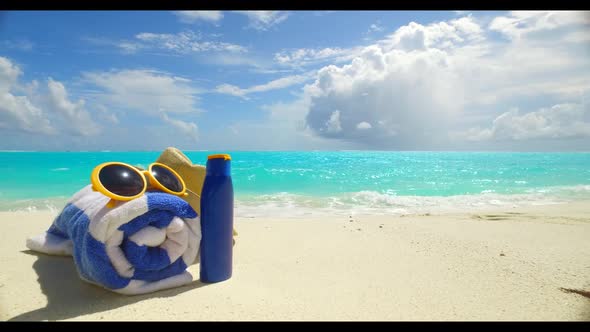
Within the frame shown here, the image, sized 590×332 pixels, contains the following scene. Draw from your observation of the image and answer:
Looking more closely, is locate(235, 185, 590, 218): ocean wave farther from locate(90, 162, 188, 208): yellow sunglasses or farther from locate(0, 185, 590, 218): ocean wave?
locate(90, 162, 188, 208): yellow sunglasses

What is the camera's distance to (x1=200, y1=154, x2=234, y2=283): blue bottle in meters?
2.53

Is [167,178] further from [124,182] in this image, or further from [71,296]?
[71,296]

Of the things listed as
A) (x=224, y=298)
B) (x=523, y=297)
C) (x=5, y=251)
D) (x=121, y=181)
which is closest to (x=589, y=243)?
(x=523, y=297)

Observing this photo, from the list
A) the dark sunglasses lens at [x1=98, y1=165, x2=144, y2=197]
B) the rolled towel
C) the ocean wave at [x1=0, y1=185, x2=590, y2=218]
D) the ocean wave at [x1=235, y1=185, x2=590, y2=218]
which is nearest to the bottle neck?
the rolled towel

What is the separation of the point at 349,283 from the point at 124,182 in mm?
1883

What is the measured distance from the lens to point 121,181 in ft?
7.63

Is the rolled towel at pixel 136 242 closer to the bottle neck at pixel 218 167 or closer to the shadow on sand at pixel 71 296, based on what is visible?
the shadow on sand at pixel 71 296

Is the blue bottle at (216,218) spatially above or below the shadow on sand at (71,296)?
above

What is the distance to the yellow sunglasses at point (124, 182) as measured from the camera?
2225 millimetres

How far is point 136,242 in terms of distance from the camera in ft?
7.27

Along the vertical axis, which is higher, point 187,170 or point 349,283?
point 187,170

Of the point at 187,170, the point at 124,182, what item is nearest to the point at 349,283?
the point at 124,182

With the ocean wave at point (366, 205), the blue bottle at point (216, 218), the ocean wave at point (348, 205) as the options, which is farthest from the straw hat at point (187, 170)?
the ocean wave at point (348, 205)

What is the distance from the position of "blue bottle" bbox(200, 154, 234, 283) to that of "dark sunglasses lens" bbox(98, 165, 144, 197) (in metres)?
0.47
